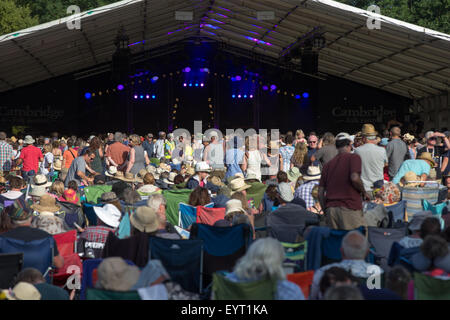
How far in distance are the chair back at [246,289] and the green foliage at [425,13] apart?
118 ft

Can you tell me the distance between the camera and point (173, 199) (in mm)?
8648

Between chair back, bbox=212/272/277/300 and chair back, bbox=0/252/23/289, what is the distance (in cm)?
181

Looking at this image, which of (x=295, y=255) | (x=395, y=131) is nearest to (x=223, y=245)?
(x=295, y=255)

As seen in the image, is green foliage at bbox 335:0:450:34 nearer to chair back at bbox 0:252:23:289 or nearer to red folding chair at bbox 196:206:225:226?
red folding chair at bbox 196:206:225:226

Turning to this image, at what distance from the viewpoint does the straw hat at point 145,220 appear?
582 cm

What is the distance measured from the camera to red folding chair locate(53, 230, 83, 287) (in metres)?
5.71

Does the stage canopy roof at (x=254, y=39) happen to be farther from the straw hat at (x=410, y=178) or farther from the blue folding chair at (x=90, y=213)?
the blue folding chair at (x=90, y=213)

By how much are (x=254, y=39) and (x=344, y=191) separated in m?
16.0

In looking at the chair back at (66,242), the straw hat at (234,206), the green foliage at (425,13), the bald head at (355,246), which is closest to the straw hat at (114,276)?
the bald head at (355,246)

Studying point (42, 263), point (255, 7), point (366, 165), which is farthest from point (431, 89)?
point (42, 263)

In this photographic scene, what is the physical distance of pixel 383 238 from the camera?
6047 mm

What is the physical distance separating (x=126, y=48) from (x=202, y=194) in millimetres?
11489

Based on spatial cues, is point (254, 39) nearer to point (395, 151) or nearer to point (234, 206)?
point (395, 151)

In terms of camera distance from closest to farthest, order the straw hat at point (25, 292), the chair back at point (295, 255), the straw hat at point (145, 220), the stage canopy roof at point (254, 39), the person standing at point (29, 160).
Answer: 1. the straw hat at point (25, 292)
2. the chair back at point (295, 255)
3. the straw hat at point (145, 220)
4. the person standing at point (29, 160)
5. the stage canopy roof at point (254, 39)
